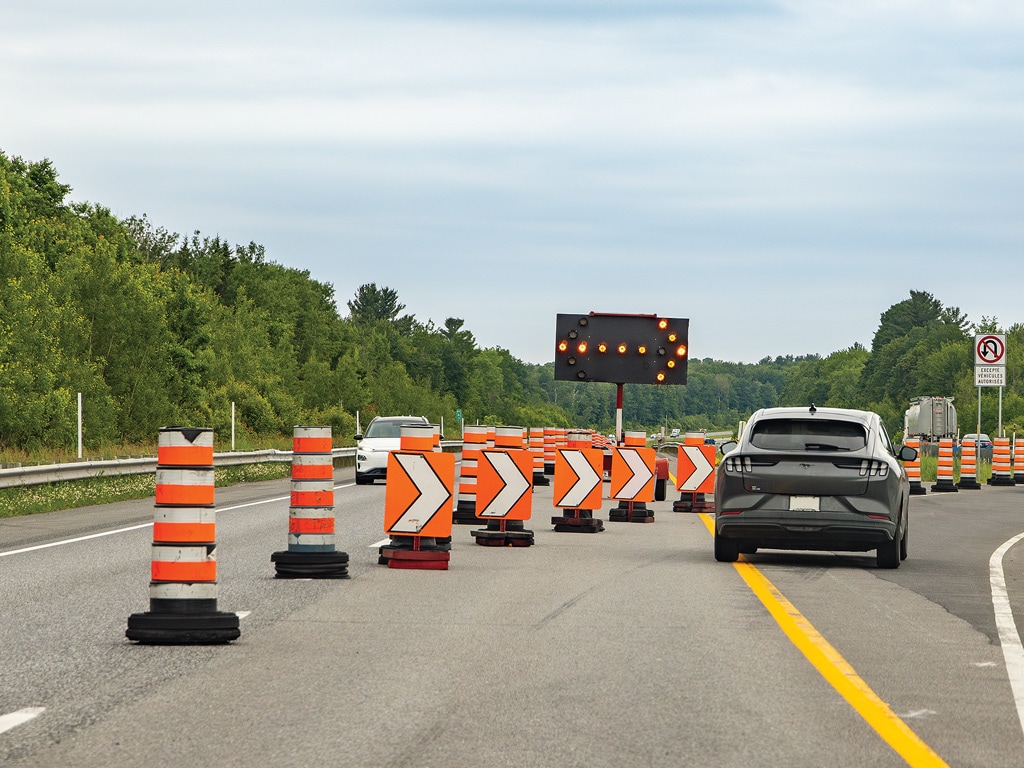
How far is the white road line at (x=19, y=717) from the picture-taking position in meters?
6.66

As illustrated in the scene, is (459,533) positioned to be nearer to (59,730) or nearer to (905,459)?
(905,459)

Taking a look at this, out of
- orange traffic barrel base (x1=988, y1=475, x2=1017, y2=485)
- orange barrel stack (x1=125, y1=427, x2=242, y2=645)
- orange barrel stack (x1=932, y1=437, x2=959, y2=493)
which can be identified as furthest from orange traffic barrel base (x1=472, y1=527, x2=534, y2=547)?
orange traffic barrel base (x1=988, y1=475, x2=1017, y2=485)

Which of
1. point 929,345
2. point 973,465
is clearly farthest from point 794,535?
point 929,345

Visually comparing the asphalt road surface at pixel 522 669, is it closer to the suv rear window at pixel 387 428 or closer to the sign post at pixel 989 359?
the suv rear window at pixel 387 428

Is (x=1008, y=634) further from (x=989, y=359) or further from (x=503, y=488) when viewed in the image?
(x=989, y=359)

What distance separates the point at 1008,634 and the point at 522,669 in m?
3.76

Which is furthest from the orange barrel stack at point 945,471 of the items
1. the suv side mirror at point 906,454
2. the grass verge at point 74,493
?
the suv side mirror at point 906,454

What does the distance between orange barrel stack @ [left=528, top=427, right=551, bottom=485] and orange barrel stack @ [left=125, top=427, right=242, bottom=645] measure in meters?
27.0

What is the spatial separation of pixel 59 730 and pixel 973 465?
1498 inches

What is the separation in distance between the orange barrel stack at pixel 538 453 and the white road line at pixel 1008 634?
21.1 meters

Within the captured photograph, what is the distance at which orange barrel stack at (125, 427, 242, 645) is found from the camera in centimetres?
914

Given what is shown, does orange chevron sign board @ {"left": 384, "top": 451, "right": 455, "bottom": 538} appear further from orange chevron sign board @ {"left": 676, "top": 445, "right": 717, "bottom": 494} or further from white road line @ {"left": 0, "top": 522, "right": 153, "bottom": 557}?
orange chevron sign board @ {"left": 676, "top": 445, "right": 717, "bottom": 494}

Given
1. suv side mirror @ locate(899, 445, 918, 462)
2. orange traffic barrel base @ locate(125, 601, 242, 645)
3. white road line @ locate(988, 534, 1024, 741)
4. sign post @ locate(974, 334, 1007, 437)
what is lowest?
white road line @ locate(988, 534, 1024, 741)

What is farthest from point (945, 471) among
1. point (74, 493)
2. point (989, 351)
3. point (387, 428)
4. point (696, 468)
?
point (74, 493)
